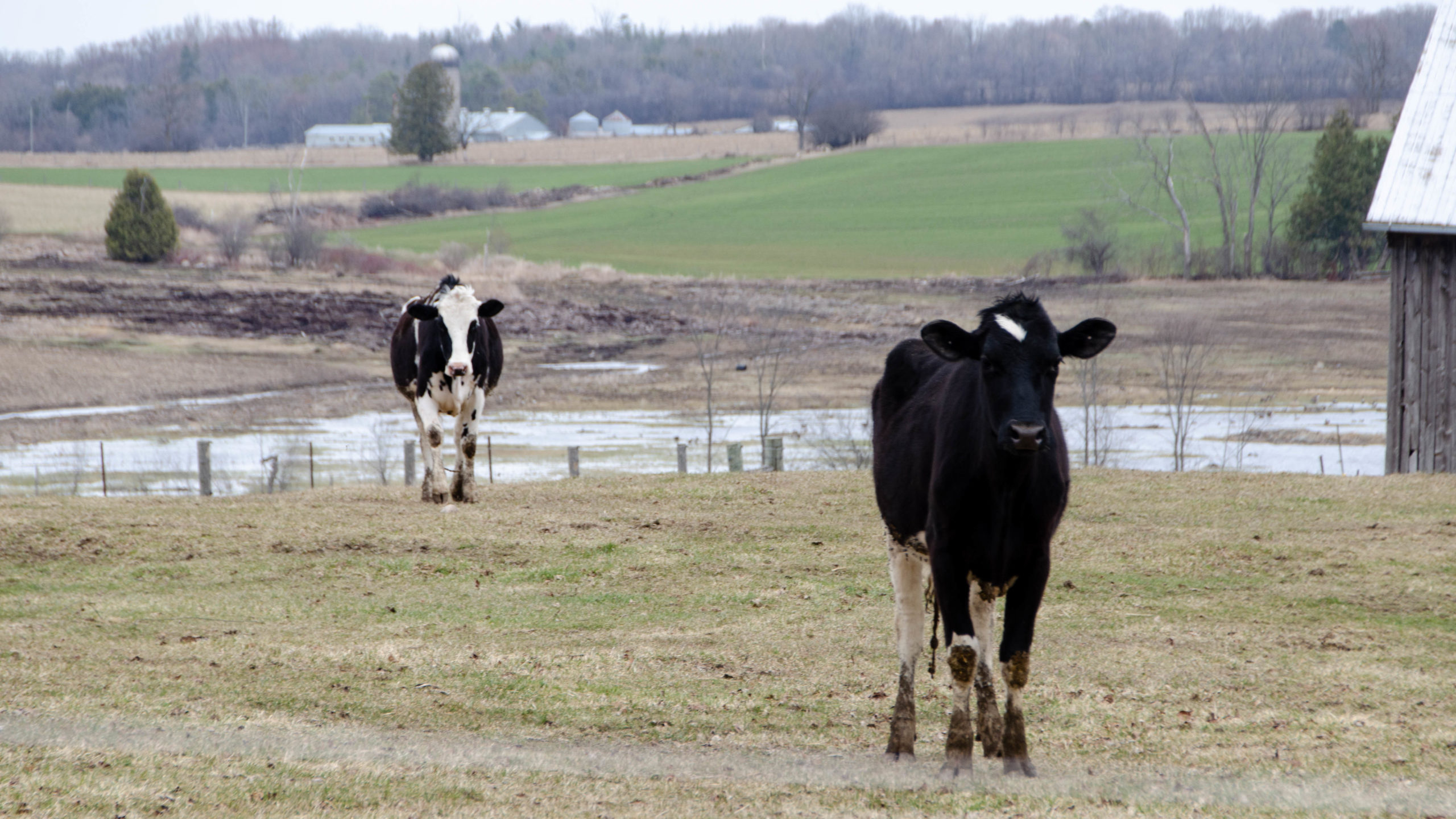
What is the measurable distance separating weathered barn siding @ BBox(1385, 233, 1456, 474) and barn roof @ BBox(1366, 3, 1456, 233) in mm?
534

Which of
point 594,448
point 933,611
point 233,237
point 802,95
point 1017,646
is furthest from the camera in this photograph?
point 802,95

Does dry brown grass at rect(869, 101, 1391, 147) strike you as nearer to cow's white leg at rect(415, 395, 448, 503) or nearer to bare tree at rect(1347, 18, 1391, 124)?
bare tree at rect(1347, 18, 1391, 124)

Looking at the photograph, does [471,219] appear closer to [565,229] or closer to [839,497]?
[565,229]

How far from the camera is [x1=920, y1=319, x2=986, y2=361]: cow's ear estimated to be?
692 cm

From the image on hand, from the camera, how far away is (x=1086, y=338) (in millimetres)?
7238

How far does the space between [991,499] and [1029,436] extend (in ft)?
2.14

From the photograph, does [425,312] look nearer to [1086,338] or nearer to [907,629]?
[907,629]

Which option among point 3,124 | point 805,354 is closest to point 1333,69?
point 805,354

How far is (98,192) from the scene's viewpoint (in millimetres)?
91750

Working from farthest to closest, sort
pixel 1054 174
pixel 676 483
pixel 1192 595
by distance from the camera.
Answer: pixel 1054 174 < pixel 676 483 < pixel 1192 595

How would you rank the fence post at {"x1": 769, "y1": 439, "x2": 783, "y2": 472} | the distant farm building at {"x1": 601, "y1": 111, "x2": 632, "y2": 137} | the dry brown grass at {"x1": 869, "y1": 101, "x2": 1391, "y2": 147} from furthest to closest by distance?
the distant farm building at {"x1": 601, "y1": 111, "x2": 632, "y2": 137} < the dry brown grass at {"x1": 869, "y1": 101, "x2": 1391, "y2": 147} < the fence post at {"x1": 769, "y1": 439, "x2": 783, "y2": 472}

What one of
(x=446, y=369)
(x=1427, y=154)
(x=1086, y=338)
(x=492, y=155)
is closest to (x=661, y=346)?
(x=1427, y=154)

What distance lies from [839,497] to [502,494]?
14.7 feet

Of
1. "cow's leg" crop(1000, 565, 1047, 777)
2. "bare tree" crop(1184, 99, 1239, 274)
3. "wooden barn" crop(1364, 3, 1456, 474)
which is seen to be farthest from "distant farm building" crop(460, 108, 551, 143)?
"cow's leg" crop(1000, 565, 1047, 777)
